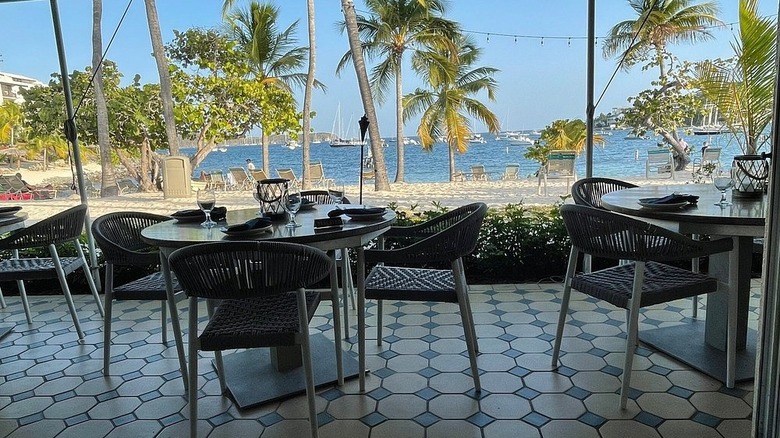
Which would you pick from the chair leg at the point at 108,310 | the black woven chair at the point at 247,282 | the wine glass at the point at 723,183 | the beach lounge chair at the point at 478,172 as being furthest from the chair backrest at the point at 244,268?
the beach lounge chair at the point at 478,172

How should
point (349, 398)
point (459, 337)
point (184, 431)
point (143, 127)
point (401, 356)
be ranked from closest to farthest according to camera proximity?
1. point (184, 431)
2. point (349, 398)
3. point (401, 356)
4. point (459, 337)
5. point (143, 127)

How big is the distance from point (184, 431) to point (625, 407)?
1.65 m

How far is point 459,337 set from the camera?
272cm

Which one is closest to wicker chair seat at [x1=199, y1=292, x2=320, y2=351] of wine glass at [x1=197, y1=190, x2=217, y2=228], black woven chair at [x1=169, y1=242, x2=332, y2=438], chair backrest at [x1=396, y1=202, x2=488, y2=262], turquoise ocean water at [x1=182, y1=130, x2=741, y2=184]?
black woven chair at [x1=169, y1=242, x2=332, y2=438]

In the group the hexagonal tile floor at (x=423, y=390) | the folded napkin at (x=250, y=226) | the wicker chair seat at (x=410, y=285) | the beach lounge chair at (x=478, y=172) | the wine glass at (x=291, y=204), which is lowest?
the hexagonal tile floor at (x=423, y=390)

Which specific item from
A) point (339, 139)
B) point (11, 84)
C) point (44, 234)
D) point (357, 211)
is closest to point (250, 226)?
point (357, 211)

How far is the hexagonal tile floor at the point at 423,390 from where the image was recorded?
1877 millimetres

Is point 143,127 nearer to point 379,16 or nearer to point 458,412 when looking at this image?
point 379,16

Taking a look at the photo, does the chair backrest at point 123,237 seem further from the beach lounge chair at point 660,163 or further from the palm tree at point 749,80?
the beach lounge chair at point 660,163

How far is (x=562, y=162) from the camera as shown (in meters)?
11.4

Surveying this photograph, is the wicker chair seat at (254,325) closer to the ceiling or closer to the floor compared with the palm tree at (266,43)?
closer to the floor

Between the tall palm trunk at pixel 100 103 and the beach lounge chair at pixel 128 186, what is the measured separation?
225cm

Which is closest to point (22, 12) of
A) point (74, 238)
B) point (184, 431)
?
point (74, 238)

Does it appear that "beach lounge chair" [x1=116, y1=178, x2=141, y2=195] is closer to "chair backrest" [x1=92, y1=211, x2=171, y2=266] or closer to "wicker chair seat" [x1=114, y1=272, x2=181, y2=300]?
"chair backrest" [x1=92, y1=211, x2=171, y2=266]
